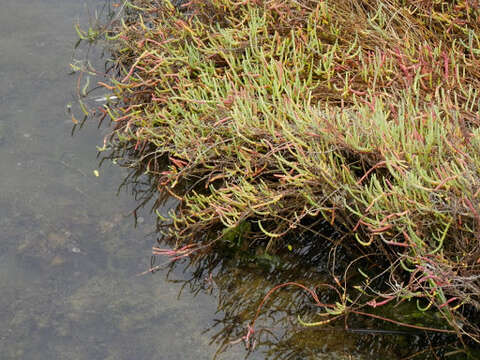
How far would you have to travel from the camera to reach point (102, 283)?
3.06 m

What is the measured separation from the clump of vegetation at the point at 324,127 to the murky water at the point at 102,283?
0.47 feet

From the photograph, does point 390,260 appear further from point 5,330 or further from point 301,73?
point 5,330

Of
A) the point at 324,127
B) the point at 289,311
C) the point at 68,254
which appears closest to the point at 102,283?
the point at 68,254

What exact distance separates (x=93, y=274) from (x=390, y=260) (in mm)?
1197

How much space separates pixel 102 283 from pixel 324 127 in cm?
110

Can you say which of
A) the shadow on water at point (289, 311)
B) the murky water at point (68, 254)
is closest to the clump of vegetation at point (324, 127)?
the shadow on water at point (289, 311)

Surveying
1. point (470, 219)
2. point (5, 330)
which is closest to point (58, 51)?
point (5, 330)

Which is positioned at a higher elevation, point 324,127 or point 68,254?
point 324,127

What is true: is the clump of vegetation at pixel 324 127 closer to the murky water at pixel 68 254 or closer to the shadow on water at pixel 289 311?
the shadow on water at pixel 289 311

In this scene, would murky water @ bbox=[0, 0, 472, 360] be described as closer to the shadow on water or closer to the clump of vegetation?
the shadow on water

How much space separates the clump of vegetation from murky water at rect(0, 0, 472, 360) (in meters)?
0.14

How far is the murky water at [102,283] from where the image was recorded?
2.83 metres

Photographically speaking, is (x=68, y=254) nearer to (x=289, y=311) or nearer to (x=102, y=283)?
(x=102, y=283)

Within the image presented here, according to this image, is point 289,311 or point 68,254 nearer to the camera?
point 289,311
